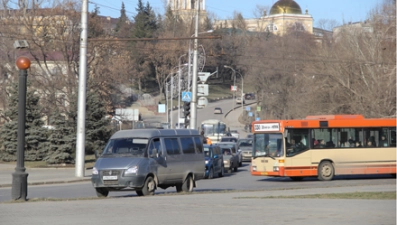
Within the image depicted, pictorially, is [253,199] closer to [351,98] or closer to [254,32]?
[351,98]

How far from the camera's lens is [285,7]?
163 meters

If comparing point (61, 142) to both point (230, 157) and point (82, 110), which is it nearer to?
point (230, 157)

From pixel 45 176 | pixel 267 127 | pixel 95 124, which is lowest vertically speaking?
pixel 45 176

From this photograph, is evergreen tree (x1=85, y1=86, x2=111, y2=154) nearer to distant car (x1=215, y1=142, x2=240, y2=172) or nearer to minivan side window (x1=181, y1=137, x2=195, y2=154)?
distant car (x1=215, y1=142, x2=240, y2=172)

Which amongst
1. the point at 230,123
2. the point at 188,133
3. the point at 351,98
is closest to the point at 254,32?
the point at 230,123

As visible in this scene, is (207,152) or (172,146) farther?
(207,152)

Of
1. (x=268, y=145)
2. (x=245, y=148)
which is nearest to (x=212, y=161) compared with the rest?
(x=268, y=145)

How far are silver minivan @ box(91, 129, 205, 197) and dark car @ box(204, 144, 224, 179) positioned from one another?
934cm

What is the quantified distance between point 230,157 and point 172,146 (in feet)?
55.3

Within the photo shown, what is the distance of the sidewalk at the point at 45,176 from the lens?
29.5 m

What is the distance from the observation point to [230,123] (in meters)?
104

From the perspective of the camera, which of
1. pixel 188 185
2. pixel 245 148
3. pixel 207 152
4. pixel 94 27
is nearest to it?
pixel 188 185

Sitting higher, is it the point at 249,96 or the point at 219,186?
the point at 249,96

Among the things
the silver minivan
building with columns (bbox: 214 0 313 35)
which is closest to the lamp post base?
the silver minivan
